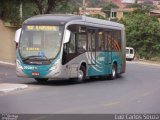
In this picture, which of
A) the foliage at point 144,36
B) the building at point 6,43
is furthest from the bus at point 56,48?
the foliage at point 144,36

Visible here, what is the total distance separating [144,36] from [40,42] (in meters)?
50.9

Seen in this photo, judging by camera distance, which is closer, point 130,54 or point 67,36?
point 67,36

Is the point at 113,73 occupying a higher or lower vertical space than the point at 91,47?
lower

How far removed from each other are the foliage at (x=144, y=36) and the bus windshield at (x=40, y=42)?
161 ft

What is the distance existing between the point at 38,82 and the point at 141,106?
9515 mm

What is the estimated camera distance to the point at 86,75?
2353 cm

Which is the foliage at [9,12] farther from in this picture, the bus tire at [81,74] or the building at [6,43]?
the bus tire at [81,74]

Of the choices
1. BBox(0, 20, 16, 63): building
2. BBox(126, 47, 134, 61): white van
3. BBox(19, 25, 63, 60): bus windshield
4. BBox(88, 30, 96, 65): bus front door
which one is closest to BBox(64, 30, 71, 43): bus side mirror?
BBox(19, 25, 63, 60): bus windshield

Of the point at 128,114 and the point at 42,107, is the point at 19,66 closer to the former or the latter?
the point at 42,107

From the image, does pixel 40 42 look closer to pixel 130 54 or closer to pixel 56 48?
pixel 56 48

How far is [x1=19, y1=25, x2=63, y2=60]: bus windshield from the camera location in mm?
20919

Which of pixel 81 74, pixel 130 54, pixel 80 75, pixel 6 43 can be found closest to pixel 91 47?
pixel 81 74

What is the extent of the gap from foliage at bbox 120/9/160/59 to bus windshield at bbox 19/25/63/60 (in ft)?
161

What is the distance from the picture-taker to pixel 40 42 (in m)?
21.1
